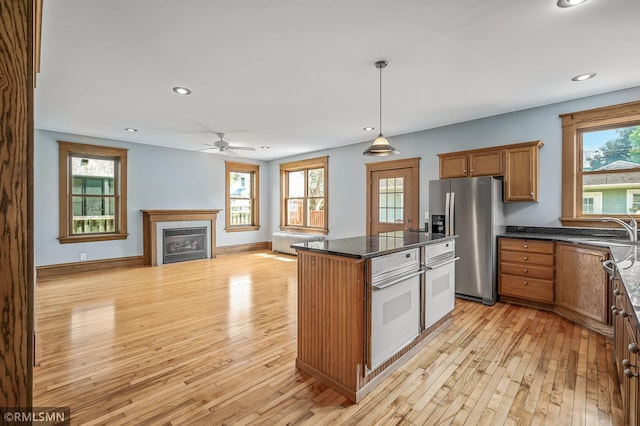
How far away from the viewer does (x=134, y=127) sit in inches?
205

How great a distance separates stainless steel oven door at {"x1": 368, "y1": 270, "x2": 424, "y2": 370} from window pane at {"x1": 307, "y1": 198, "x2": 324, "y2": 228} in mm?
4887

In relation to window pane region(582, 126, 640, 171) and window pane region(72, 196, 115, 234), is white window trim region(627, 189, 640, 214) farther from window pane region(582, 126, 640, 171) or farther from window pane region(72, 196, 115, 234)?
window pane region(72, 196, 115, 234)

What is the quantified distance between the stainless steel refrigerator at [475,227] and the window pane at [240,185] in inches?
216

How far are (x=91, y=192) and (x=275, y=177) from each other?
13.6ft

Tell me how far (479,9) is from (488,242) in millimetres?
2830

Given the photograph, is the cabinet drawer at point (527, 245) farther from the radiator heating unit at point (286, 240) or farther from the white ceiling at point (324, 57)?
the radiator heating unit at point (286, 240)

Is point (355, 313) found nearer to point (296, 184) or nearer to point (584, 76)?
point (584, 76)

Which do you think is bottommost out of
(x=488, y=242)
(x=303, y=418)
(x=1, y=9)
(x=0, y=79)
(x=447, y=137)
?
(x=303, y=418)

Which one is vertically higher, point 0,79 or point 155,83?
point 155,83

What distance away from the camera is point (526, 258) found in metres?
3.81

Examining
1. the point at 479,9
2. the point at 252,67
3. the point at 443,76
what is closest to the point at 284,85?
the point at 252,67

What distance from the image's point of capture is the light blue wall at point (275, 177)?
13.3 feet

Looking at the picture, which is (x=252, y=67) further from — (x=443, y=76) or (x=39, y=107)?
(x=39, y=107)

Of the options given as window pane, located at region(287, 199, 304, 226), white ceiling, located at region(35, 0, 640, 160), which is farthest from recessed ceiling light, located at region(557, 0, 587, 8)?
window pane, located at region(287, 199, 304, 226)
